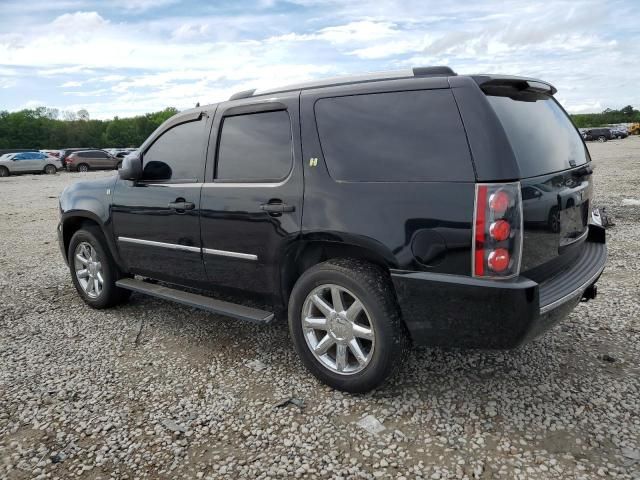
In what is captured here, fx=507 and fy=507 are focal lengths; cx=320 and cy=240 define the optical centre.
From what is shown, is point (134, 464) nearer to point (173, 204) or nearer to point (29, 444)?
point (29, 444)

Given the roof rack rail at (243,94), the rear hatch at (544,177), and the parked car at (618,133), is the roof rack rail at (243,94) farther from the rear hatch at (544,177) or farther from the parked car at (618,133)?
the parked car at (618,133)

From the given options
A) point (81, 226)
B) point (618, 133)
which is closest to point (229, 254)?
point (81, 226)

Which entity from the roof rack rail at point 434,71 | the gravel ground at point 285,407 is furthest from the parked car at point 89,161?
the roof rack rail at point 434,71

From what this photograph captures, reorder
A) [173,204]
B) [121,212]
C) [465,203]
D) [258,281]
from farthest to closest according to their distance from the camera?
[121,212]
[173,204]
[258,281]
[465,203]

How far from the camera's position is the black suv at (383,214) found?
103 inches

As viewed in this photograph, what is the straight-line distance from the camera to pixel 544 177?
2.83m

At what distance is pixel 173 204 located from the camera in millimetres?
3947

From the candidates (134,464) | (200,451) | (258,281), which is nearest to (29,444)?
(134,464)

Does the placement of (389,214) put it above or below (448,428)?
above

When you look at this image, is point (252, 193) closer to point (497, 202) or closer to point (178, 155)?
point (178, 155)

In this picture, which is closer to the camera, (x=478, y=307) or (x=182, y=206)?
(x=478, y=307)

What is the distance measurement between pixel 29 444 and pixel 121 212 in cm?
216

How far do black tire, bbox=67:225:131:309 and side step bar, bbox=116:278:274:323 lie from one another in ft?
0.53

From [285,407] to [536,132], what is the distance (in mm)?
2222
